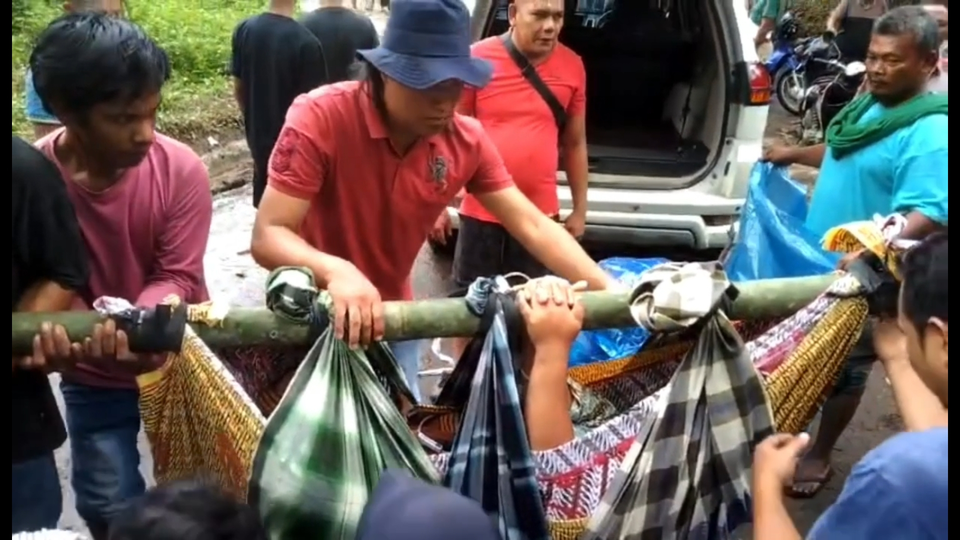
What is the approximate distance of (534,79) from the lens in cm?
407

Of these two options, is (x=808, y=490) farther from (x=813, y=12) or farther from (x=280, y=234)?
(x=813, y=12)

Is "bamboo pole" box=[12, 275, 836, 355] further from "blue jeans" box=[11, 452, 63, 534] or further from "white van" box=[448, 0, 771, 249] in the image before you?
"white van" box=[448, 0, 771, 249]

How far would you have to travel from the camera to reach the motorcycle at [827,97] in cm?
778

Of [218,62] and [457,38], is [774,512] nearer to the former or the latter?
[457,38]

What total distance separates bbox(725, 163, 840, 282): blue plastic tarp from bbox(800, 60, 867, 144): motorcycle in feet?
13.2

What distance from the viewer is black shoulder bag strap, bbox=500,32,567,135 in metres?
4.07

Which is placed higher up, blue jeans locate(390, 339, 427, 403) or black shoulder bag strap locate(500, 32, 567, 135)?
black shoulder bag strap locate(500, 32, 567, 135)

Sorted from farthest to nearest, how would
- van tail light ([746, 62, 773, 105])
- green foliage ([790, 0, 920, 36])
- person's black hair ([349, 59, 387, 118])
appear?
green foliage ([790, 0, 920, 36])
van tail light ([746, 62, 773, 105])
person's black hair ([349, 59, 387, 118])

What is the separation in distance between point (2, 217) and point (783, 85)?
9669 millimetres

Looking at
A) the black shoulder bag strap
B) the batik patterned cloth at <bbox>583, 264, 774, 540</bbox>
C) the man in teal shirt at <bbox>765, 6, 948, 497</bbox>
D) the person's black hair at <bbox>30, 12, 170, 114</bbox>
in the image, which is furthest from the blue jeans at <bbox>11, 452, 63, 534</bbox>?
the black shoulder bag strap

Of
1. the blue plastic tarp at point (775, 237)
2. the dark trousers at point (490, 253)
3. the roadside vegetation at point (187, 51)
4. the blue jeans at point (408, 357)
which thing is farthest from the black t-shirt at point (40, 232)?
the roadside vegetation at point (187, 51)

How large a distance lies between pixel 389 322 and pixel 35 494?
0.83 m

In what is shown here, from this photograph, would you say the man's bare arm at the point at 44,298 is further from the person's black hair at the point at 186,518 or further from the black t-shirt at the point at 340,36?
the black t-shirt at the point at 340,36

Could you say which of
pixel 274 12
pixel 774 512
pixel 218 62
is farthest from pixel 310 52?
pixel 218 62
